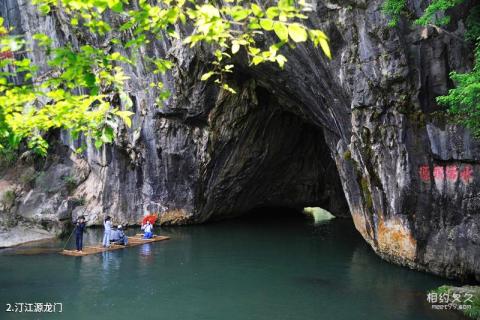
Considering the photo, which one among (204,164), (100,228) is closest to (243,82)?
(204,164)

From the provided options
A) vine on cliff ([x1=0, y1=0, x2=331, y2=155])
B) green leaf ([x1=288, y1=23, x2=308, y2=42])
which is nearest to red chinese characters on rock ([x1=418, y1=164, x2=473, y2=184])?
vine on cliff ([x1=0, y1=0, x2=331, y2=155])

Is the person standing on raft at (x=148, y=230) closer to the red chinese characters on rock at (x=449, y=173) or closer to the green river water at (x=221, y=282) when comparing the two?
the green river water at (x=221, y=282)

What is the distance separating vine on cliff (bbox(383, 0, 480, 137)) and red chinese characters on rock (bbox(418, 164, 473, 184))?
3.97 ft

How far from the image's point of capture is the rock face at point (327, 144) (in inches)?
493

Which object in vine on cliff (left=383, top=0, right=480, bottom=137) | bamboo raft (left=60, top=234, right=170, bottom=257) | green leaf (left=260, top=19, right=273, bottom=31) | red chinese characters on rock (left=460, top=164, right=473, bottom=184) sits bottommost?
bamboo raft (left=60, top=234, right=170, bottom=257)

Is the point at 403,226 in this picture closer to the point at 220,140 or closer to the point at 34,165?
the point at 220,140

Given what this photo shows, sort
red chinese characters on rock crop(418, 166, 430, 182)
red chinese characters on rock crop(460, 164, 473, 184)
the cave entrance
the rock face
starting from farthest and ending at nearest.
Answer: the cave entrance < red chinese characters on rock crop(418, 166, 430, 182) < the rock face < red chinese characters on rock crop(460, 164, 473, 184)

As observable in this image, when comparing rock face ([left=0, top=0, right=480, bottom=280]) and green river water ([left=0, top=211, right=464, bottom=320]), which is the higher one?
rock face ([left=0, top=0, right=480, bottom=280])

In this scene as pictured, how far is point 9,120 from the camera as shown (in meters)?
4.14

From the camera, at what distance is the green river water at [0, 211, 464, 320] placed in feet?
34.2

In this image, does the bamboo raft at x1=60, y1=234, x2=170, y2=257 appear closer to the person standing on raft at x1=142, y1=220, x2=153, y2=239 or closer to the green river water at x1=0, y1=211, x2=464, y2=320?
the person standing on raft at x1=142, y1=220, x2=153, y2=239

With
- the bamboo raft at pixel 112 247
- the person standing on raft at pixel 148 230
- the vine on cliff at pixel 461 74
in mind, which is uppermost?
the vine on cliff at pixel 461 74

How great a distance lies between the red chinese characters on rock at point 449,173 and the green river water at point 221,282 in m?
2.90

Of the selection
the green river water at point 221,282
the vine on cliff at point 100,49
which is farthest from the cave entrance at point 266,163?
the vine on cliff at point 100,49
